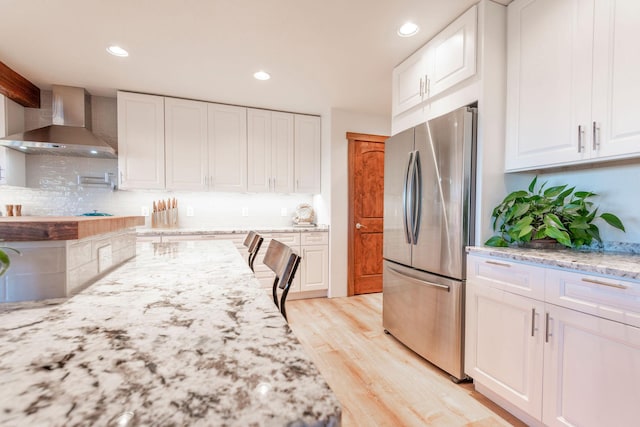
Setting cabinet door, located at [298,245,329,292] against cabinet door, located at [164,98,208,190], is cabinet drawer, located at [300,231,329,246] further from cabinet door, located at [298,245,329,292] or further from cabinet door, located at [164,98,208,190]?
cabinet door, located at [164,98,208,190]

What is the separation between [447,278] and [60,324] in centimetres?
187

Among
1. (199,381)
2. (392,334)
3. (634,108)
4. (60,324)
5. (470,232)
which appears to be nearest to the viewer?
(199,381)

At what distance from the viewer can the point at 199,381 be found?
1.22ft

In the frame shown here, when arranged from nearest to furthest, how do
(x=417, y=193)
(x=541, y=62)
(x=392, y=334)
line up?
1. (x=541, y=62)
2. (x=417, y=193)
3. (x=392, y=334)

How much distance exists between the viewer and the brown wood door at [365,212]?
3729 mm

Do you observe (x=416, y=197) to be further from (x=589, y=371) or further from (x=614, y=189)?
(x=589, y=371)

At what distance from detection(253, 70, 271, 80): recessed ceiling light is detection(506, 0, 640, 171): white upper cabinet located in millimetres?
1936

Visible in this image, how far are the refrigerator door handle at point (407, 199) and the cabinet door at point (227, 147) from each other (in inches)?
82.1

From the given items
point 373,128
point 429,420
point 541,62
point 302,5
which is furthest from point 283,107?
point 429,420

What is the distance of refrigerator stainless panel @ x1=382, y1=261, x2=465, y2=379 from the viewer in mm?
1821

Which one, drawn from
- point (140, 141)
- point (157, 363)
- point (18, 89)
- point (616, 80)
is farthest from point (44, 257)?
point (18, 89)

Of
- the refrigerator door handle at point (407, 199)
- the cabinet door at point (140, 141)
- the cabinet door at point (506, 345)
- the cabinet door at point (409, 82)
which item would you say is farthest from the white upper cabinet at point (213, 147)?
the cabinet door at point (506, 345)

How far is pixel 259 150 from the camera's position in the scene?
3.62 m

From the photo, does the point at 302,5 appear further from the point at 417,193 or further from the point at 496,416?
the point at 496,416
